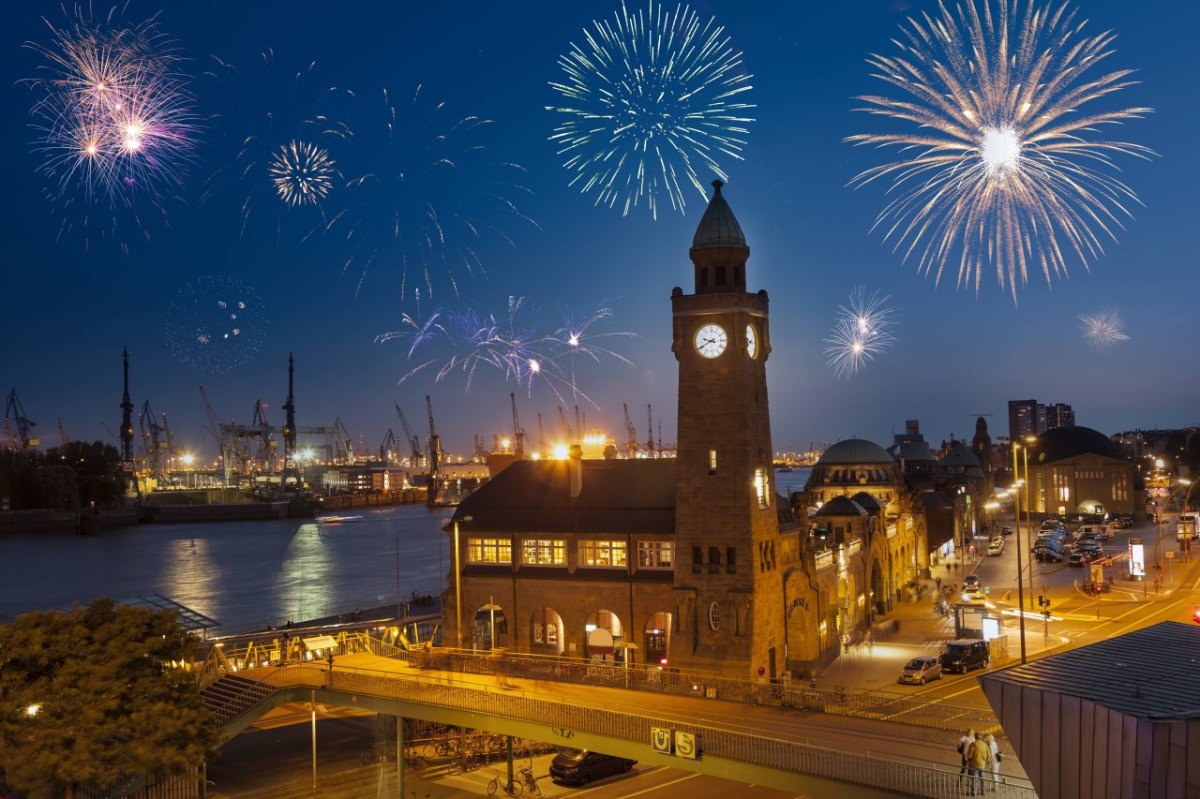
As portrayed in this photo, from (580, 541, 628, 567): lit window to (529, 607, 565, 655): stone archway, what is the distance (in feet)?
10.6

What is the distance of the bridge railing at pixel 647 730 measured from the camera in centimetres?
2730

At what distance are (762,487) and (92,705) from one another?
101ft

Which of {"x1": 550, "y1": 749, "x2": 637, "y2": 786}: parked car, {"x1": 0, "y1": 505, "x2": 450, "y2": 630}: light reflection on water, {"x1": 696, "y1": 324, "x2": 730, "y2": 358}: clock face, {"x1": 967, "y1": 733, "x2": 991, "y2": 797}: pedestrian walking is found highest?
{"x1": 696, "y1": 324, "x2": 730, "y2": 358}: clock face

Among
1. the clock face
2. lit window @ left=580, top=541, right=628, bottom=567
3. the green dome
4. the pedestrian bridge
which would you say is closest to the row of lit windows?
lit window @ left=580, top=541, right=628, bottom=567

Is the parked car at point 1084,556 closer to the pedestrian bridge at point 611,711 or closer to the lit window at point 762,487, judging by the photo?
the lit window at point 762,487

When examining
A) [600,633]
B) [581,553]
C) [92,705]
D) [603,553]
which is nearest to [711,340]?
[603,553]

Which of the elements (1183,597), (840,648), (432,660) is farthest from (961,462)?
(432,660)

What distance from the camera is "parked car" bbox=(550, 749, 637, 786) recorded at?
39.1 metres

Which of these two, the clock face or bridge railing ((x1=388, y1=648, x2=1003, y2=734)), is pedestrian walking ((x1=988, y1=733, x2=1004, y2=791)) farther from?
the clock face

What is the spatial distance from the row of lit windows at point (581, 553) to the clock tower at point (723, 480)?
210 cm

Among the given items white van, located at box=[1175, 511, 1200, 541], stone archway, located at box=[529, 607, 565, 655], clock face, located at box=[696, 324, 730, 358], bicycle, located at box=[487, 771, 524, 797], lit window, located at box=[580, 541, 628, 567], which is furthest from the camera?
white van, located at box=[1175, 511, 1200, 541]

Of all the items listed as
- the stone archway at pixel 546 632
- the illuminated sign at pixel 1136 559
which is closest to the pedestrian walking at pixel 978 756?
the stone archway at pixel 546 632

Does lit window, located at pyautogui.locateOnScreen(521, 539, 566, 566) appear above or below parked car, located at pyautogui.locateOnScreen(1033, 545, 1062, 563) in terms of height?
above

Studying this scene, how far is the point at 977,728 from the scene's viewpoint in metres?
31.9
